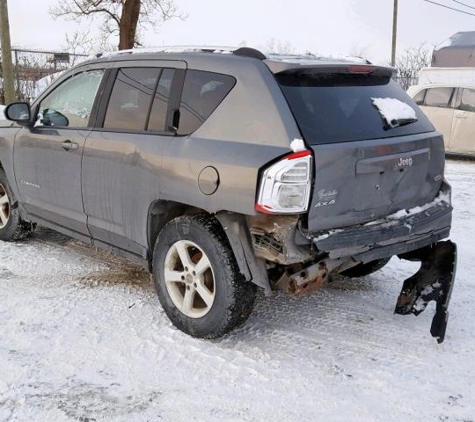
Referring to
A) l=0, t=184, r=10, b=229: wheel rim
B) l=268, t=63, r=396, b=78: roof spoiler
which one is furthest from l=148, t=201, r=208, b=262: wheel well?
l=0, t=184, r=10, b=229: wheel rim

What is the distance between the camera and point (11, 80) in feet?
40.0

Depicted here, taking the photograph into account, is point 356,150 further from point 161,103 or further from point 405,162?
point 161,103

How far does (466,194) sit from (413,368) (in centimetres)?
561

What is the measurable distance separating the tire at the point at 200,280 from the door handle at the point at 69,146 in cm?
116

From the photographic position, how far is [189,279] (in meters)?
3.54

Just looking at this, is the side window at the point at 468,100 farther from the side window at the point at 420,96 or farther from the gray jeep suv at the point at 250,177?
the gray jeep suv at the point at 250,177

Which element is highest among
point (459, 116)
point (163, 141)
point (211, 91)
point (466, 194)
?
point (211, 91)

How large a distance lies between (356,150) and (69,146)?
233 centimetres

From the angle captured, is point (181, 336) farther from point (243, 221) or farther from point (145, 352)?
point (243, 221)

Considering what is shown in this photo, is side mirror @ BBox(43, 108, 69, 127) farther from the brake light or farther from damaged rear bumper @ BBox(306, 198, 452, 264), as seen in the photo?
damaged rear bumper @ BBox(306, 198, 452, 264)

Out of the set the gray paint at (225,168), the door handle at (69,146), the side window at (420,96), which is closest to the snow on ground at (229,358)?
the gray paint at (225,168)

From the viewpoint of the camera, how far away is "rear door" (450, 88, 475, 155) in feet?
→ 37.3

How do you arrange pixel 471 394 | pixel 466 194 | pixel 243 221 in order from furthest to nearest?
pixel 466 194 → pixel 243 221 → pixel 471 394

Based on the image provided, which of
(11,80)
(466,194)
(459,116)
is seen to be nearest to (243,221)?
(466,194)
